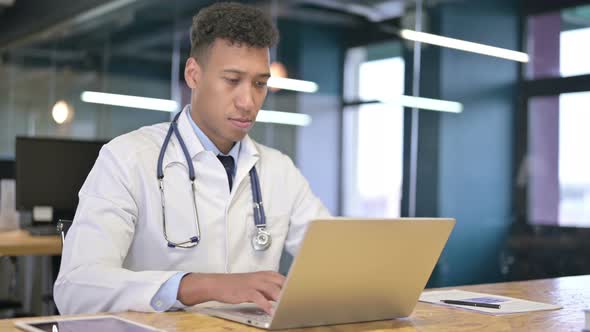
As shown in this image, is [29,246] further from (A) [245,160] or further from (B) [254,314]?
(B) [254,314]

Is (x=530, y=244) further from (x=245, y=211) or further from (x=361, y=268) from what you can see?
(x=361, y=268)

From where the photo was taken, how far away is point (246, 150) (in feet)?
6.63

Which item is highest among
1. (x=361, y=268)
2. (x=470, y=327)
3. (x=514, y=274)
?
(x=361, y=268)

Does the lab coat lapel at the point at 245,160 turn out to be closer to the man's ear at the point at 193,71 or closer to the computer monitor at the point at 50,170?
the man's ear at the point at 193,71

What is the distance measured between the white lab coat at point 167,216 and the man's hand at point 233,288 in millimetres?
76

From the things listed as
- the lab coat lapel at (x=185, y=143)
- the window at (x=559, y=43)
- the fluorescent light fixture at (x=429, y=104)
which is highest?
the window at (x=559, y=43)

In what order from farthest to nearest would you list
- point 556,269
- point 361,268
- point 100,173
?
point 556,269 < point 100,173 < point 361,268

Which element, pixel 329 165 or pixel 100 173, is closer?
pixel 100 173

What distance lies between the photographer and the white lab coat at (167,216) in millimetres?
1604

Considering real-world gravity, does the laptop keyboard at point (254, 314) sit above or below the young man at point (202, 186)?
below

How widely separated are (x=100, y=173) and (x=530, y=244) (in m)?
3.23

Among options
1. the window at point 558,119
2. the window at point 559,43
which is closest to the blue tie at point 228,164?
the window at point 558,119

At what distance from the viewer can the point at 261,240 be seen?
1928 millimetres

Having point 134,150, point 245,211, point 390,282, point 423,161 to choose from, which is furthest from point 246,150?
point 423,161
